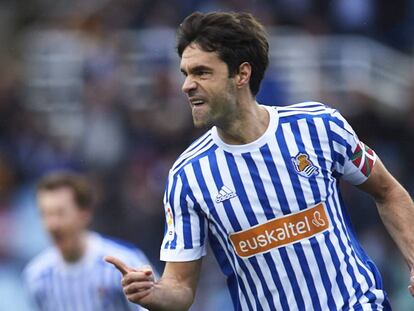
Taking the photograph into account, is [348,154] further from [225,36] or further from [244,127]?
[225,36]

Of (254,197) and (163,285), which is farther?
(254,197)

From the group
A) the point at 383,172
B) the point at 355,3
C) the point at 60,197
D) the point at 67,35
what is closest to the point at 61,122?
the point at 67,35

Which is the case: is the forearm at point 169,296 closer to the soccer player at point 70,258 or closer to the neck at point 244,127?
the neck at point 244,127

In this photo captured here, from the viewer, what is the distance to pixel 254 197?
19.4 ft

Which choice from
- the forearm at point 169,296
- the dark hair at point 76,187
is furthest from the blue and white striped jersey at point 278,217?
the dark hair at point 76,187

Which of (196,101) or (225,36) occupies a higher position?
(225,36)

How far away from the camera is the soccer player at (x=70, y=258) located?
866 cm

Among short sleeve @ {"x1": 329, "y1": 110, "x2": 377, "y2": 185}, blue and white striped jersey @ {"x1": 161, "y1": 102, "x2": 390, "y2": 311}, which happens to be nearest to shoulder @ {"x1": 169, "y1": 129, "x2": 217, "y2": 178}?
blue and white striped jersey @ {"x1": 161, "y1": 102, "x2": 390, "y2": 311}

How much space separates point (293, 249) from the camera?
19.2 feet

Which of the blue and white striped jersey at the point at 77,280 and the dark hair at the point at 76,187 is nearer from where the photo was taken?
the blue and white striped jersey at the point at 77,280

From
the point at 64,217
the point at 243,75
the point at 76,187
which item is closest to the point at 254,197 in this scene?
the point at 243,75

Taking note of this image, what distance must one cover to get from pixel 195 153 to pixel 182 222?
32 centimetres

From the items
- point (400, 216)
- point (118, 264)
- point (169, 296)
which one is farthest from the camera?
point (400, 216)

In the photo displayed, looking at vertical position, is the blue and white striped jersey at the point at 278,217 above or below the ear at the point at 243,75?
below
